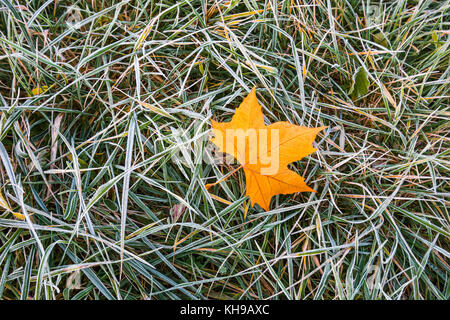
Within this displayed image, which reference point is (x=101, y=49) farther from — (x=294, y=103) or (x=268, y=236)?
(x=268, y=236)

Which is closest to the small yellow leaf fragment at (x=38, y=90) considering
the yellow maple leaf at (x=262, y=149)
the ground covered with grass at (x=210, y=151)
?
the ground covered with grass at (x=210, y=151)

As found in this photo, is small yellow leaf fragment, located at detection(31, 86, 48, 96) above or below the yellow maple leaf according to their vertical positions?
above

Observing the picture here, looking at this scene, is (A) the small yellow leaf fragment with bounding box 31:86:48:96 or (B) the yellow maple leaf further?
(A) the small yellow leaf fragment with bounding box 31:86:48:96

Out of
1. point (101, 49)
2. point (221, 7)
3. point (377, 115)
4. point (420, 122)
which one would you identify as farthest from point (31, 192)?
point (420, 122)

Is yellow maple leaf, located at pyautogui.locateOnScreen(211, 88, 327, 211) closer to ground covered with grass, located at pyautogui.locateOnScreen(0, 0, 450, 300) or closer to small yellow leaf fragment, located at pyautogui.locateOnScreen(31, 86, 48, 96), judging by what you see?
ground covered with grass, located at pyautogui.locateOnScreen(0, 0, 450, 300)

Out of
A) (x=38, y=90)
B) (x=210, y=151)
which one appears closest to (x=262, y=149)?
(x=210, y=151)

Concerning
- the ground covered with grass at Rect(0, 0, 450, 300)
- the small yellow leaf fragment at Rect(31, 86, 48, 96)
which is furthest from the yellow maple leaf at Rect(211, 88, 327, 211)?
the small yellow leaf fragment at Rect(31, 86, 48, 96)
